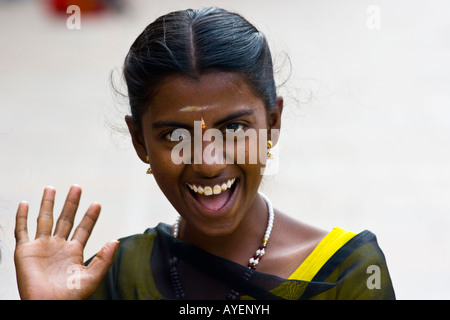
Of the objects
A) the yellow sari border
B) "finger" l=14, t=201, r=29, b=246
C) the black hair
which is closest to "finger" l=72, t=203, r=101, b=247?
"finger" l=14, t=201, r=29, b=246

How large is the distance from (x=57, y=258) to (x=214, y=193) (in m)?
0.51

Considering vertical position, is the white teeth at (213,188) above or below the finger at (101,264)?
above

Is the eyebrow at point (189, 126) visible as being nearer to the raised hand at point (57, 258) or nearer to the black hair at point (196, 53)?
the black hair at point (196, 53)

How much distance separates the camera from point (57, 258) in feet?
8.07

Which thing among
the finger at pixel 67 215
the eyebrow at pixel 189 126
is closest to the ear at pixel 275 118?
the eyebrow at pixel 189 126

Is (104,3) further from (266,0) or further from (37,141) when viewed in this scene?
(37,141)

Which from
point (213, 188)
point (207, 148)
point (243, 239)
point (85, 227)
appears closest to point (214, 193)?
point (213, 188)

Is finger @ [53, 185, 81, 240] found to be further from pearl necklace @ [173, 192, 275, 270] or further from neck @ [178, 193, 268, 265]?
pearl necklace @ [173, 192, 275, 270]

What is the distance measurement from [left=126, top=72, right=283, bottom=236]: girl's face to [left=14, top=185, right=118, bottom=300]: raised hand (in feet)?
0.91

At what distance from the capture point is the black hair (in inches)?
92.2

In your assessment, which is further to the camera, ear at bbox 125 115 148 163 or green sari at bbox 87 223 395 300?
ear at bbox 125 115 148 163

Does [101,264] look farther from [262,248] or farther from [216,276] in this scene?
[262,248]

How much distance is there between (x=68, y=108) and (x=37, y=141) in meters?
0.96

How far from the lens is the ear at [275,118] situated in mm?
2514
